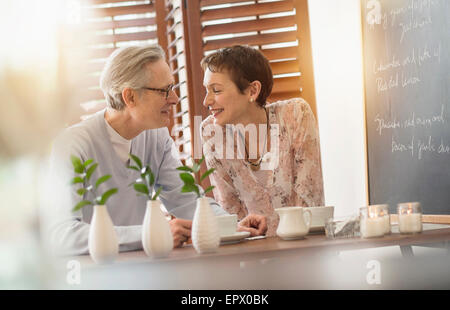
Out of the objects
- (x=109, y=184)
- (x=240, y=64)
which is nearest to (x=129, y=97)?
(x=109, y=184)

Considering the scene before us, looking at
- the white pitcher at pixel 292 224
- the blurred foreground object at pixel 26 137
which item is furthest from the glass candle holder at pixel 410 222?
the blurred foreground object at pixel 26 137

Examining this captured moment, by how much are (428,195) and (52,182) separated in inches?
35.7

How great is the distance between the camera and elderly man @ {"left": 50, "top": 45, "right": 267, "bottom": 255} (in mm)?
1150

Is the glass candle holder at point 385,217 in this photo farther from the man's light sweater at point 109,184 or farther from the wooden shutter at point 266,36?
the wooden shutter at point 266,36

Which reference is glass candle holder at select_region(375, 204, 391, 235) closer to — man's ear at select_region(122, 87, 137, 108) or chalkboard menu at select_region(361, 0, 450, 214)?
chalkboard menu at select_region(361, 0, 450, 214)

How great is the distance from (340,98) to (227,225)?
34.1 inches

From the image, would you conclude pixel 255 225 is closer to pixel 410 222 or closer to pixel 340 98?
pixel 410 222

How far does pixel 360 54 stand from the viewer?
1588 millimetres

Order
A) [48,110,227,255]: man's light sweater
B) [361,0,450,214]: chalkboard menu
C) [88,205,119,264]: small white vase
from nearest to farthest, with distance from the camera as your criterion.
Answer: [88,205,119,264]: small white vase < [48,110,227,255]: man's light sweater < [361,0,450,214]: chalkboard menu

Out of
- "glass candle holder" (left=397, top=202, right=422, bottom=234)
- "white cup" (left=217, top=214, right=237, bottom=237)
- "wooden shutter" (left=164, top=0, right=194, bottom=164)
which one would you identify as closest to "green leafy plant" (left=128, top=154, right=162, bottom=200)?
"white cup" (left=217, top=214, right=237, bottom=237)

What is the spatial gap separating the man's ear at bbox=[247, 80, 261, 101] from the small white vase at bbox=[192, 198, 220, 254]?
2.37 feet

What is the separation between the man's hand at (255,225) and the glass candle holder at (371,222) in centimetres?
23

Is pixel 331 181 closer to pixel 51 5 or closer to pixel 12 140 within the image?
pixel 51 5
